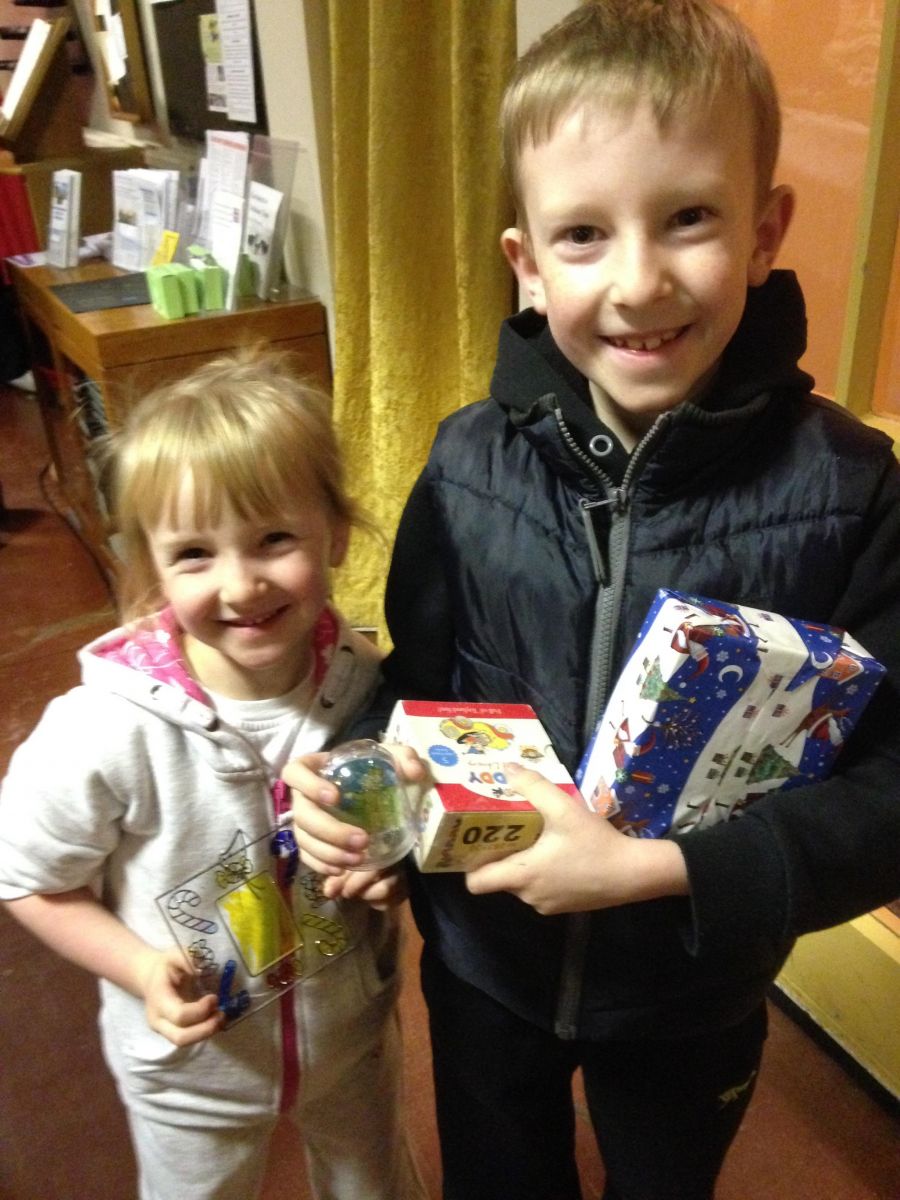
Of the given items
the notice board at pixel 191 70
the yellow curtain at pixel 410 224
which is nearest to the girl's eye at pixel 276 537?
the yellow curtain at pixel 410 224

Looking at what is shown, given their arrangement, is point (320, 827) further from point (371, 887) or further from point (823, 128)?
point (823, 128)

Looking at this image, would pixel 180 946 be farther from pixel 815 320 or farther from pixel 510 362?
pixel 815 320

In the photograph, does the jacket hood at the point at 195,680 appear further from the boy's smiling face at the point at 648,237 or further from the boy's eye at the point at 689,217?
the boy's eye at the point at 689,217

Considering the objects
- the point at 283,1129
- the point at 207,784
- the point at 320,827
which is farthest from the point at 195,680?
the point at 283,1129

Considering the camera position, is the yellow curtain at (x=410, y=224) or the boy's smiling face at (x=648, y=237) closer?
the boy's smiling face at (x=648, y=237)

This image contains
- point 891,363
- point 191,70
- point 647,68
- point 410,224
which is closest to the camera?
point 647,68

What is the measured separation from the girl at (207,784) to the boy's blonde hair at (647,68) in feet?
1.05

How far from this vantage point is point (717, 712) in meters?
0.61

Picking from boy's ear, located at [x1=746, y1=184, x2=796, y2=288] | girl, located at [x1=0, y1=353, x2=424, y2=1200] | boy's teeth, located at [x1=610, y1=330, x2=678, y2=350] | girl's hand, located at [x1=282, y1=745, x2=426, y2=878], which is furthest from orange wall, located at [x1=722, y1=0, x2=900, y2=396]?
girl's hand, located at [x1=282, y1=745, x2=426, y2=878]

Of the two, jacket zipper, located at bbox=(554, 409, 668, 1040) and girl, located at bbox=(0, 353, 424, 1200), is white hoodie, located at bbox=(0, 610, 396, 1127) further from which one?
jacket zipper, located at bbox=(554, 409, 668, 1040)

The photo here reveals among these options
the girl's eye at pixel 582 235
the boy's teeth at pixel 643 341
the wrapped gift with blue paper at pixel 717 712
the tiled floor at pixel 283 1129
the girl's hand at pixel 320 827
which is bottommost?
the tiled floor at pixel 283 1129

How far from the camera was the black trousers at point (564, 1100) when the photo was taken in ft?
2.66

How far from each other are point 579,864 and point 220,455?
42 cm

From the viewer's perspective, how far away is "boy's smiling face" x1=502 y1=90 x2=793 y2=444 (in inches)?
23.9
